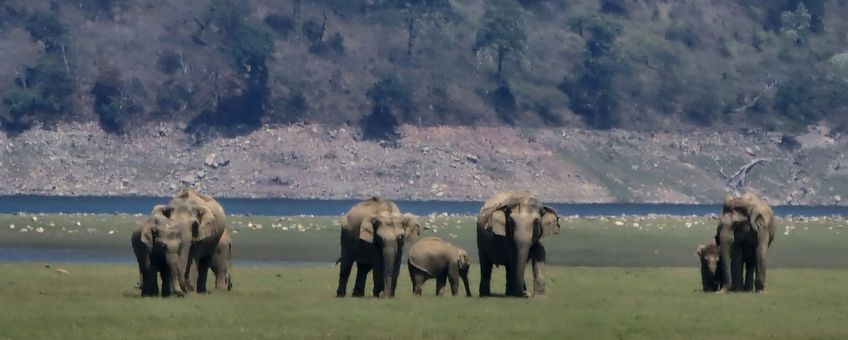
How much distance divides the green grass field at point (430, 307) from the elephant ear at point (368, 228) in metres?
1.57

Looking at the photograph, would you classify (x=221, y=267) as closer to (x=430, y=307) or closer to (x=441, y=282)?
(x=441, y=282)

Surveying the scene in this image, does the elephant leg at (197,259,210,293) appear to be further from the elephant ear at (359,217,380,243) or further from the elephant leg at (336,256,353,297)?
the elephant ear at (359,217,380,243)

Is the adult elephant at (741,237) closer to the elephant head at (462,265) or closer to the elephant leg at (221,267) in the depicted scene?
the elephant head at (462,265)

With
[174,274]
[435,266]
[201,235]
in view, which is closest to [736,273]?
[435,266]

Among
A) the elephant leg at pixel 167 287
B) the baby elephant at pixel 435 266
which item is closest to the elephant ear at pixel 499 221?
the baby elephant at pixel 435 266

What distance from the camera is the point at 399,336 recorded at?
44875mm

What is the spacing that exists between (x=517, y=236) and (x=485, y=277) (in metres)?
2.61

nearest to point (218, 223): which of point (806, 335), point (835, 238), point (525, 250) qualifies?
point (525, 250)

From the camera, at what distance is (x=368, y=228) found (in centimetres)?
5403

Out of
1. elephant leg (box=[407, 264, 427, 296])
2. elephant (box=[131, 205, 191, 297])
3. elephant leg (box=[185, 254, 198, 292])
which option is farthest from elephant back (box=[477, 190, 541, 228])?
elephant (box=[131, 205, 191, 297])

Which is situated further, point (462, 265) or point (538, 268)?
point (462, 265)

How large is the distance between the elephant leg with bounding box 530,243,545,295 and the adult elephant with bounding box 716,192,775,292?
476cm

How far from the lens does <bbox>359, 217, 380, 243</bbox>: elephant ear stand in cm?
5400

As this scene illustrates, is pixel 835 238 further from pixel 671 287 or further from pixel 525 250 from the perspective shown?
pixel 525 250
